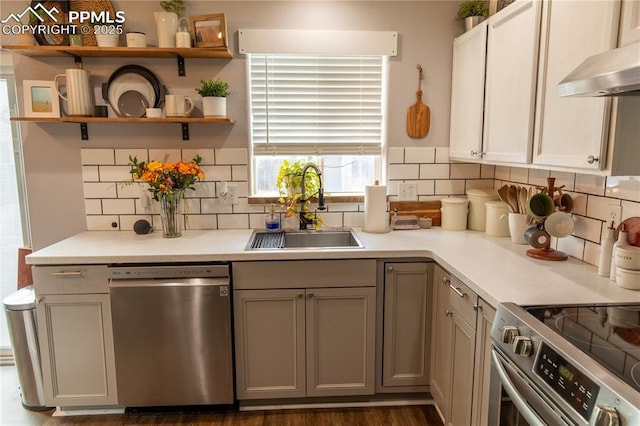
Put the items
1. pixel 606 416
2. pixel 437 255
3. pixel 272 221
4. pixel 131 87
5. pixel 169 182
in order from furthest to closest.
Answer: pixel 272 221 < pixel 131 87 < pixel 169 182 < pixel 437 255 < pixel 606 416

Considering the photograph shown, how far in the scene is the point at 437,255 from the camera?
2127mm

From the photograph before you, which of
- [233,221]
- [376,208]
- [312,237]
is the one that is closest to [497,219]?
[376,208]

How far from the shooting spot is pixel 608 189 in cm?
181

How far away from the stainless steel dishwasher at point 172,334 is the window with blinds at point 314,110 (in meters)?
0.89

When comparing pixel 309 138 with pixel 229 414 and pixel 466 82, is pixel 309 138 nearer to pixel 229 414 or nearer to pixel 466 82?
pixel 466 82

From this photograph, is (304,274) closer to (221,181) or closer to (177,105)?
(221,181)

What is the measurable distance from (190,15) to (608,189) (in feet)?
7.89

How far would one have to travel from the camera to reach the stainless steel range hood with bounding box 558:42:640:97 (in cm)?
108

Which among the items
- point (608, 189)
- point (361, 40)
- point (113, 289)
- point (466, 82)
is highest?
point (361, 40)

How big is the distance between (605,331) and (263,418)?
5.70ft

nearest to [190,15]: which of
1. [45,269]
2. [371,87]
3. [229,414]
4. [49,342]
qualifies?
[371,87]

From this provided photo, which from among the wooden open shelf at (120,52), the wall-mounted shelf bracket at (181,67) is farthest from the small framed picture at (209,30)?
the wall-mounted shelf bracket at (181,67)

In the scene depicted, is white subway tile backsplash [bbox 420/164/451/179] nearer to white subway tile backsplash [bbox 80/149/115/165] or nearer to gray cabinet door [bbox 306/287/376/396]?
gray cabinet door [bbox 306/287/376/396]

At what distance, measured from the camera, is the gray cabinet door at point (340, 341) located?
2.24 metres
